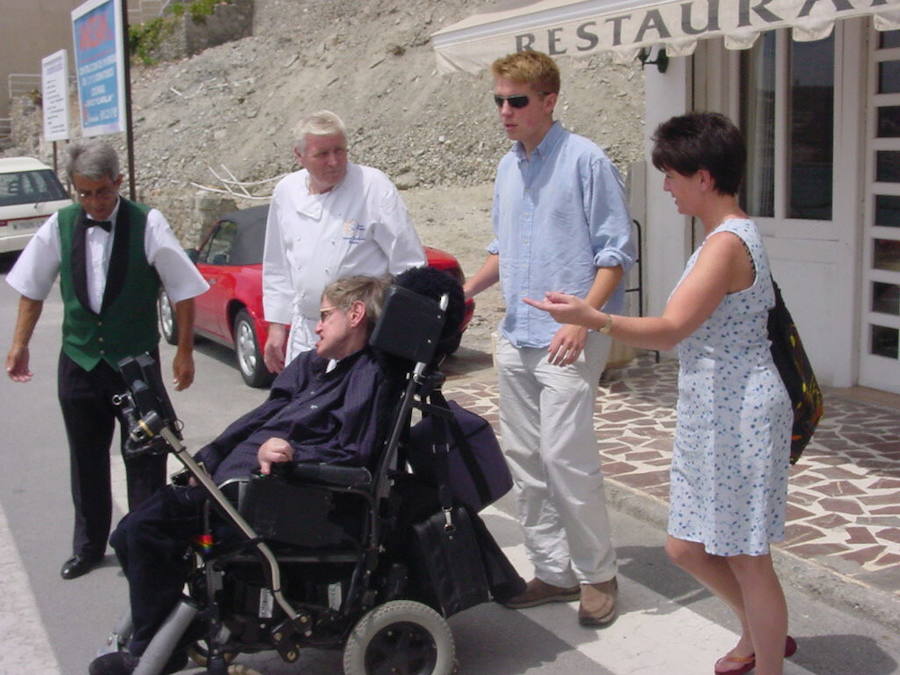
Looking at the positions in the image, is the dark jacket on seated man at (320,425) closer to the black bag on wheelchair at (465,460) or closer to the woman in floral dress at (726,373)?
the black bag on wheelchair at (465,460)

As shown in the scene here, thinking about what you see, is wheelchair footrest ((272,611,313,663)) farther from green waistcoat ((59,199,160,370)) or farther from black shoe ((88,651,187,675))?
green waistcoat ((59,199,160,370))

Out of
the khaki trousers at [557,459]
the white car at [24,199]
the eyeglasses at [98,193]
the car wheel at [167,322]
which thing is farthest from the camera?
the white car at [24,199]

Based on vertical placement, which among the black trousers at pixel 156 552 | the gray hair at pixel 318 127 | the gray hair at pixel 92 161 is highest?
the gray hair at pixel 318 127

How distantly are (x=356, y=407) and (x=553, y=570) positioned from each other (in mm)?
1215

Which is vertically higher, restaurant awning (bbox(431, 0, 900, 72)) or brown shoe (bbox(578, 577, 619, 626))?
restaurant awning (bbox(431, 0, 900, 72))

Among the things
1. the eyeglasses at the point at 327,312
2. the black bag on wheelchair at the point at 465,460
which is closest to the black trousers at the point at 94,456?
the eyeglasses at the point at 327,312

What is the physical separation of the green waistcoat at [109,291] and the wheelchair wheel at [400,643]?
70.0 inches

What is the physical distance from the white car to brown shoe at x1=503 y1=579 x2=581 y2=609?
47.7ft

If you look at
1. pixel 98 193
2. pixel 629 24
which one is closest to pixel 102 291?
pixel 98 193

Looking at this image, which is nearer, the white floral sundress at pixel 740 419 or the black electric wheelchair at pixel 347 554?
the white floral sundress at pixel 740 419

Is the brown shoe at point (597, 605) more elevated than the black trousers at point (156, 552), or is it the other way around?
the black trousers at point (156, 552)

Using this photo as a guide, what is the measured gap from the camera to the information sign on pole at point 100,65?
13297 millimetres

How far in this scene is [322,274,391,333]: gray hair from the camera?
3779 millimetres

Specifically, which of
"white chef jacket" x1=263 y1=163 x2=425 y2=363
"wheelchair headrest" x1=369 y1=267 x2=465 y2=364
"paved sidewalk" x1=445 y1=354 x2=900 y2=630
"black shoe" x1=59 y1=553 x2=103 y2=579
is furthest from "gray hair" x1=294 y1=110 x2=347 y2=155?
"paved sidewalk" x1=445 y1=354 x2=900 y2=630
